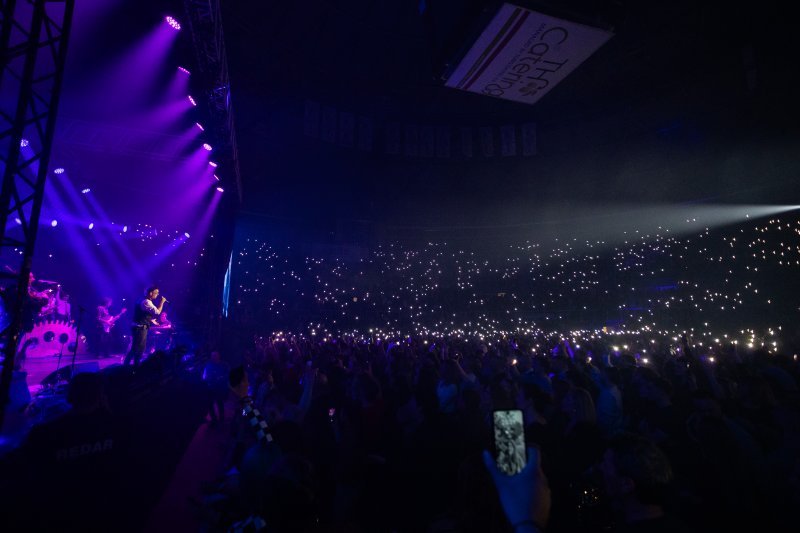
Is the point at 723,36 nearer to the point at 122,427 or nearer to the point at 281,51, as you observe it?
the point at 281,51

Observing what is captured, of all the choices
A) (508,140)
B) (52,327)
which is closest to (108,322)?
(52,327)

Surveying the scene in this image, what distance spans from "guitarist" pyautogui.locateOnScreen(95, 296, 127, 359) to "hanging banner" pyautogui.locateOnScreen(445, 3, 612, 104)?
1449cm

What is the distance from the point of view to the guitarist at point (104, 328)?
13023 millimetres

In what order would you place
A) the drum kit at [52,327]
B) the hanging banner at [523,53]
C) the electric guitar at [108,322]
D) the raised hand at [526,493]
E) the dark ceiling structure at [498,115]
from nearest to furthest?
the raised hand at [526,493] < the hanging banner at [523,53] < the drum kit at [52,327] < the dark ceiling structure at [498,115] < the electric guitar at [108,322]

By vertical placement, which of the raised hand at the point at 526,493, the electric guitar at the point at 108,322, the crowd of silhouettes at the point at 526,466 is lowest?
the crowd of silhouettes at the point at 526,466

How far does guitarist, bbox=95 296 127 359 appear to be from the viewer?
13023mm

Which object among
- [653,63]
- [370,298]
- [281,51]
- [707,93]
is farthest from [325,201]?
[707,93]

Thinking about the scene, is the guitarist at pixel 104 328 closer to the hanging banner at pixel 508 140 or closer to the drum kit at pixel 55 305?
the drum kit at pixel 55 305

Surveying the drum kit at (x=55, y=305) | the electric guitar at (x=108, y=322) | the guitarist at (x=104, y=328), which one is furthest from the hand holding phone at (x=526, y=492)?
the electric guitar at (x=108, y=322)

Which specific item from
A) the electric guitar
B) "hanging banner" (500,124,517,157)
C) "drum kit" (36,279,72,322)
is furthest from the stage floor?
"hanging banner" (500,124,517,157)

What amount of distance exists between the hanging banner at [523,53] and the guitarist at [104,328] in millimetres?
14488

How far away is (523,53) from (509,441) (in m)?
3.82

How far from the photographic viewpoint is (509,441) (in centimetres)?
162

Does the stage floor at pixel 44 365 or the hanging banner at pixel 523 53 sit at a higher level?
the hanging banner at pixel 523 53
